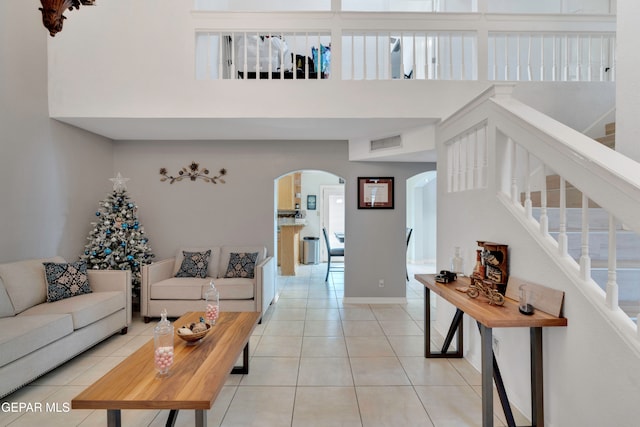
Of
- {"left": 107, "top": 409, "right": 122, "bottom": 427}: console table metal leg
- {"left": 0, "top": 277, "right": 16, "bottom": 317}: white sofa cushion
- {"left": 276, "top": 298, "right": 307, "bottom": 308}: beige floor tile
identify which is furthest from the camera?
{"left": 276, "top": 298, "right": 307, "bottom": 308}: beige floor tile

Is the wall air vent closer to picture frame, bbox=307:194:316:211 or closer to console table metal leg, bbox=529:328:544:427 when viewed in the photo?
console table metal leg, bbox=529:328:544:427

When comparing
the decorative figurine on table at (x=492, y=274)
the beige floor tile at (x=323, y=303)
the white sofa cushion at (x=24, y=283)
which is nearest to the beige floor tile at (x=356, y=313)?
the beige floor tile at (x=323, y=303)

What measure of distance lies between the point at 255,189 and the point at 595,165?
4123 millimetres

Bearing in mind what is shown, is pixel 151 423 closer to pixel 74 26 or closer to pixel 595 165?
pixel 595 165

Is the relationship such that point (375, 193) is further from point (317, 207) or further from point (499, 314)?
point (317, 207)

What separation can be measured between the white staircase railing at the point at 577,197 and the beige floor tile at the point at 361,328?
214 centimetres

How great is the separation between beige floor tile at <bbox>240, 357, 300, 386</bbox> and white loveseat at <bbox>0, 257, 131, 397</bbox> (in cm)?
158

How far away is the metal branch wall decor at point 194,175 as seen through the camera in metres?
4.81

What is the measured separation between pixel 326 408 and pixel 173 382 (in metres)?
1.16

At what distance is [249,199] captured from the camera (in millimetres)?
4855

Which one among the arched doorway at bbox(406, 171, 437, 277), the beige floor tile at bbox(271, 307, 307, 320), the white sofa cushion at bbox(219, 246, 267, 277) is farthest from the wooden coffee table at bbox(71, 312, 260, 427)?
the arched doorway at bbox(406, 171, 437, 277)

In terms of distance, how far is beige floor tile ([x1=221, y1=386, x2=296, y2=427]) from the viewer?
6.75 ft

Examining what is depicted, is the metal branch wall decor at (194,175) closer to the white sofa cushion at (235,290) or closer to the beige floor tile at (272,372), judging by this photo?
the white sofa cushion at (235,290)

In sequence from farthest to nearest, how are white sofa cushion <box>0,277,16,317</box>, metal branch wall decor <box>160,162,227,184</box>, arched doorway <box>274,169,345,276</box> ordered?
1. arched doorway <box>274,169,345,276</box>
2. metal branch wall decor <box>160,162,227,184</box>
3. white sofa cushion <box>0,277,16,317</box>
